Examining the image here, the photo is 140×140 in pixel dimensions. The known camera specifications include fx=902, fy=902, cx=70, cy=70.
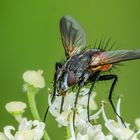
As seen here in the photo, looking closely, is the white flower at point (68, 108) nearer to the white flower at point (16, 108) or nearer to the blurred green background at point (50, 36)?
the white flower at point (16, 108)

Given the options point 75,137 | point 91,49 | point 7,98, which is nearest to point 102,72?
point 91,49

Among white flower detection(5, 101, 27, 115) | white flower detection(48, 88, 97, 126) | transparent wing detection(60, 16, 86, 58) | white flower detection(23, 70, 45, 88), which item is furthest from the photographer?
transparent wing detection(60, 16, 86, 58)

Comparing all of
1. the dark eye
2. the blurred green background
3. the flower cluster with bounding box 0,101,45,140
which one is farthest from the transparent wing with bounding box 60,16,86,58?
the blurred green background

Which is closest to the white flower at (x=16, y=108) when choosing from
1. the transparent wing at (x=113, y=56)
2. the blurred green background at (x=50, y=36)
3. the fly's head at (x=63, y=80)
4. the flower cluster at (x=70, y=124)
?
the flower cluster at (x=70, y=124)

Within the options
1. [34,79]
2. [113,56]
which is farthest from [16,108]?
[113,56]

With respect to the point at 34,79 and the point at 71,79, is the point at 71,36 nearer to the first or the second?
the point at 34,79

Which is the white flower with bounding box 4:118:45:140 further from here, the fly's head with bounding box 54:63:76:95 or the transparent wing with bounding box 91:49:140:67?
the transparent wing with bounding box 91:49:140:67

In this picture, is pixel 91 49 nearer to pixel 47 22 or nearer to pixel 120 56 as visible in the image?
pixel 120 56
